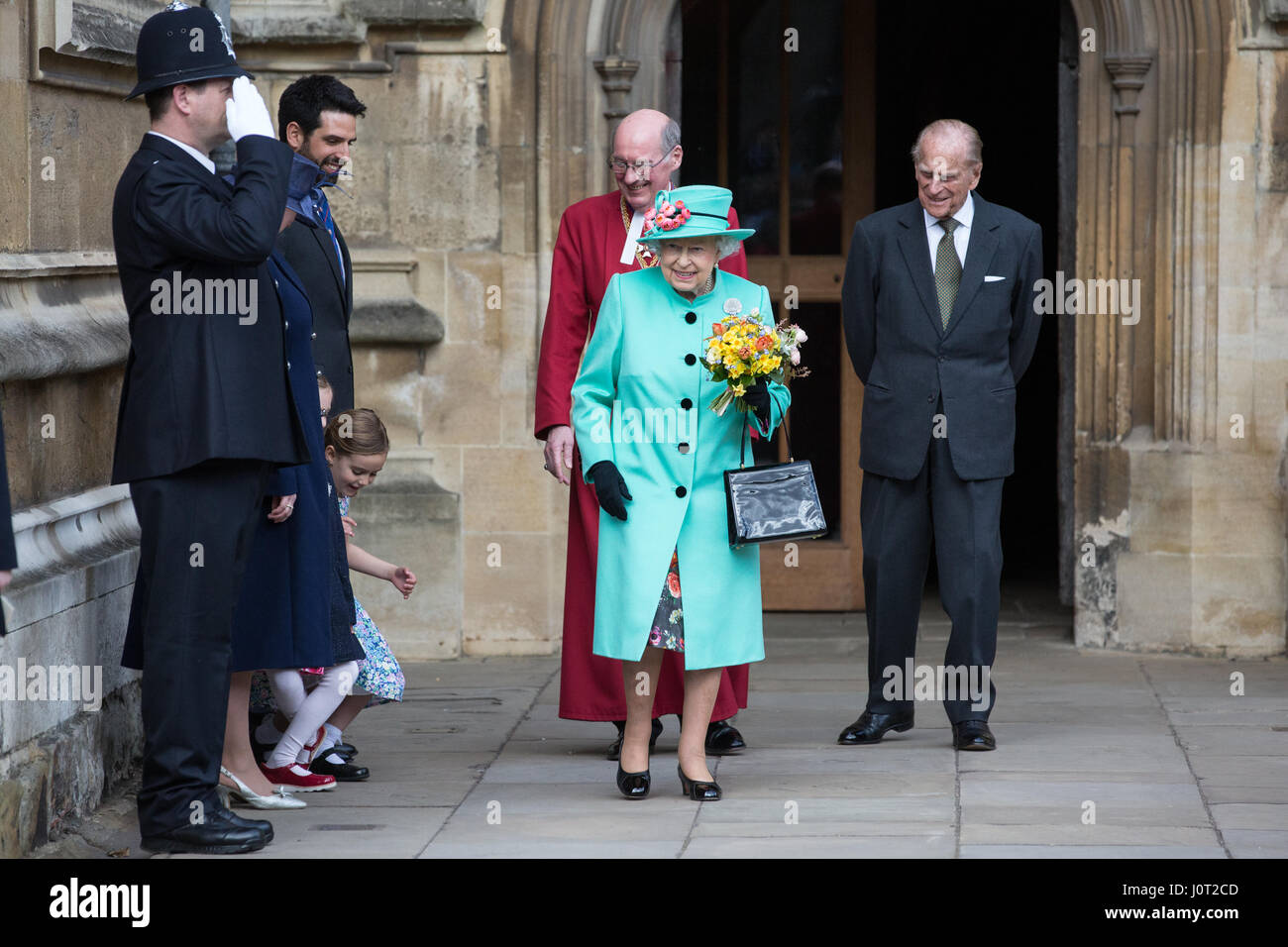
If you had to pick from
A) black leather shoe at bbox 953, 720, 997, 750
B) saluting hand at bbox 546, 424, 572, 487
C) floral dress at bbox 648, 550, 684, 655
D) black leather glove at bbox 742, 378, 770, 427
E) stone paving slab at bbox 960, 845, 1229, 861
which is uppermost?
black leather glove at bbox 742, 378, 770, 427

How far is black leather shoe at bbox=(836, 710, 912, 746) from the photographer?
6.13 m

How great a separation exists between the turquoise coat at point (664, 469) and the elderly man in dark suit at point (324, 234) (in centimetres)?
86

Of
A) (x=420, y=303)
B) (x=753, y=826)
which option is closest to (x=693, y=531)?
(x=753, y=826)

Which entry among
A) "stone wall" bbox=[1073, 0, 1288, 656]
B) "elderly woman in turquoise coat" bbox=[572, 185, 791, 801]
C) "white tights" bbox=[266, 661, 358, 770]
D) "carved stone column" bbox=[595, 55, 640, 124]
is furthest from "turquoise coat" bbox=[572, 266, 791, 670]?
"stone wall" bbox=[1073, 0, 1288, 656]

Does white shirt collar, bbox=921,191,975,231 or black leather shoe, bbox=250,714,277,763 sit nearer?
black leather shoe, bbox=250,714,277,763

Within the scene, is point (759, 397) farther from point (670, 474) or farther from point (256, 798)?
point (256, 798)

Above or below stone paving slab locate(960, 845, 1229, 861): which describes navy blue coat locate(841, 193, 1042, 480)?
above

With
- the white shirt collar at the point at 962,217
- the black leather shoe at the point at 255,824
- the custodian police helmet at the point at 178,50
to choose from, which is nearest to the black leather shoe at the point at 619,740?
the black leather shoe at the point at 255,824

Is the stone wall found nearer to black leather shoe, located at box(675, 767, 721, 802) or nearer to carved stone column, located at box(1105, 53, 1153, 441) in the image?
carved stone column, located at box(1105, 53, 1153, 441)

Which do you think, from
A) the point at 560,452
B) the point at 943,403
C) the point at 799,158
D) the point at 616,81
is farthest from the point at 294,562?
the point at 799,158

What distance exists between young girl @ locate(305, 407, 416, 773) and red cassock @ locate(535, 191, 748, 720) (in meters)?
0.55

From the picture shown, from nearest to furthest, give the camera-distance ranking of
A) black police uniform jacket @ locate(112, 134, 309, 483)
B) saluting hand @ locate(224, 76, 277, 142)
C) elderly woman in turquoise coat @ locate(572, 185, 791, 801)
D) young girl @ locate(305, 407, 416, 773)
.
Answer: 1. black police uniform jacket @ locate(112, 134, 309, 483)
2. saluting hand @ locate(224, 76, 277, 142)
3. elderly woman in turquoise coat @ locate(572, 185, 791, 801)
4. young girl @ locate(305, 407, 416, 773)

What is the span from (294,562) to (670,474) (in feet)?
3.45

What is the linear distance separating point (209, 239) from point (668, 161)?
1745mm
